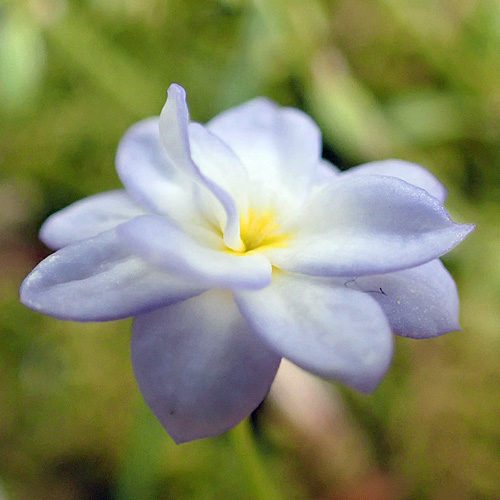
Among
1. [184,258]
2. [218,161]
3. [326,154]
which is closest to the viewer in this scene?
[184,258]

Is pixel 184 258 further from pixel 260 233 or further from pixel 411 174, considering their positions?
pixel 411 174

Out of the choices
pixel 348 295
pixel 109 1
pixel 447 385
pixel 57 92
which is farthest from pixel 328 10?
pixel 348 295

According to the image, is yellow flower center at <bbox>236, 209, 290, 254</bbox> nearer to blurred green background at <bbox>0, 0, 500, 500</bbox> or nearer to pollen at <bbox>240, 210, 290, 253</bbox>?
pollen at <bbox>240, 210, 290, 253</bbox>

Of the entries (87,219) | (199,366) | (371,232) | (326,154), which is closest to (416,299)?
(371,232)

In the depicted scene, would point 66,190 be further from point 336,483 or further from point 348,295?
point 348,295

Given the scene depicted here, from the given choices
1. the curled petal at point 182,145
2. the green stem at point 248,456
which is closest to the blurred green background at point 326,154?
the green stem at point 248,456

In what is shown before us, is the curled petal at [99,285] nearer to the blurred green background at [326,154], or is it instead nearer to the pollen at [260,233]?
the pollen at [260,233]
